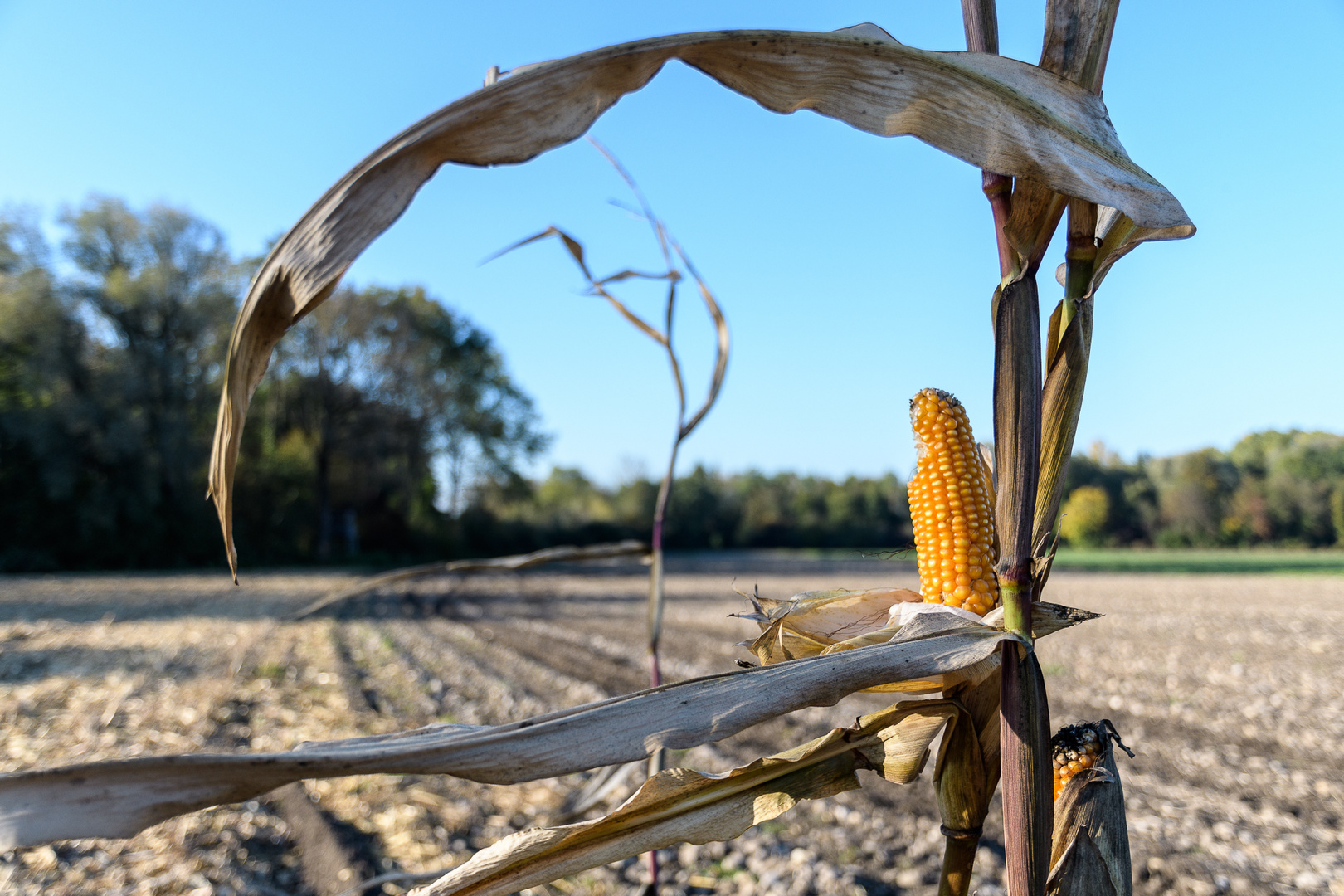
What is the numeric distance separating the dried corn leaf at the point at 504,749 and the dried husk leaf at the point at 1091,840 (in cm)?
30

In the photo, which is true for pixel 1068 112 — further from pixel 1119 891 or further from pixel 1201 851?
pixel 1201 851

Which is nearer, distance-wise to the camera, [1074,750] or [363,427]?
[1074,750]

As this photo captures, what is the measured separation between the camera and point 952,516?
114 cm

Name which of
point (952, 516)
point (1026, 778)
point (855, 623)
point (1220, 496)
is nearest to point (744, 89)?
point (952, 516)

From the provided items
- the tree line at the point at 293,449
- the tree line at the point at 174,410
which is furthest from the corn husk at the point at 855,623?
the tree line at the point at 174,410

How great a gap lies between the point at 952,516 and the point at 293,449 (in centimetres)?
3497

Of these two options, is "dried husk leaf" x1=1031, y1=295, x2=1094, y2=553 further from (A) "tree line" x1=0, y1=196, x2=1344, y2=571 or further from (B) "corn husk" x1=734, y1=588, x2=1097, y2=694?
(A) "tree line" x1=0, y1=196, x2=1344, y2=571

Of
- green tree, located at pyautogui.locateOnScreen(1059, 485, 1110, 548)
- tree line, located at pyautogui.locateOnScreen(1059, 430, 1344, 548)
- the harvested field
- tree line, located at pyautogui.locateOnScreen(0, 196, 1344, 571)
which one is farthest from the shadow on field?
green tree, located at pyautogui.locateOnScreen(1059, 485, 1110, 548)

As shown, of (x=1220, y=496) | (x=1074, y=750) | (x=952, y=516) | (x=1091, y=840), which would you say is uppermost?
(x=1220, y=496)

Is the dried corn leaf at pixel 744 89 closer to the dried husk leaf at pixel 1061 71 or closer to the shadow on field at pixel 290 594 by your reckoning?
the dried husk leaf at pixel 1061 71

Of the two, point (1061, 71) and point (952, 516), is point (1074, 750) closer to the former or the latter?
point (952, 516)

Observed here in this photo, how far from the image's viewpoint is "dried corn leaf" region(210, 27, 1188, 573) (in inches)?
35.5

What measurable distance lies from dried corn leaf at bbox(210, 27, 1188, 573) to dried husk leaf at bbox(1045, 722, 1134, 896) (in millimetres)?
782

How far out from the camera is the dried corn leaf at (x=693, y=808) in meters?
0.99
